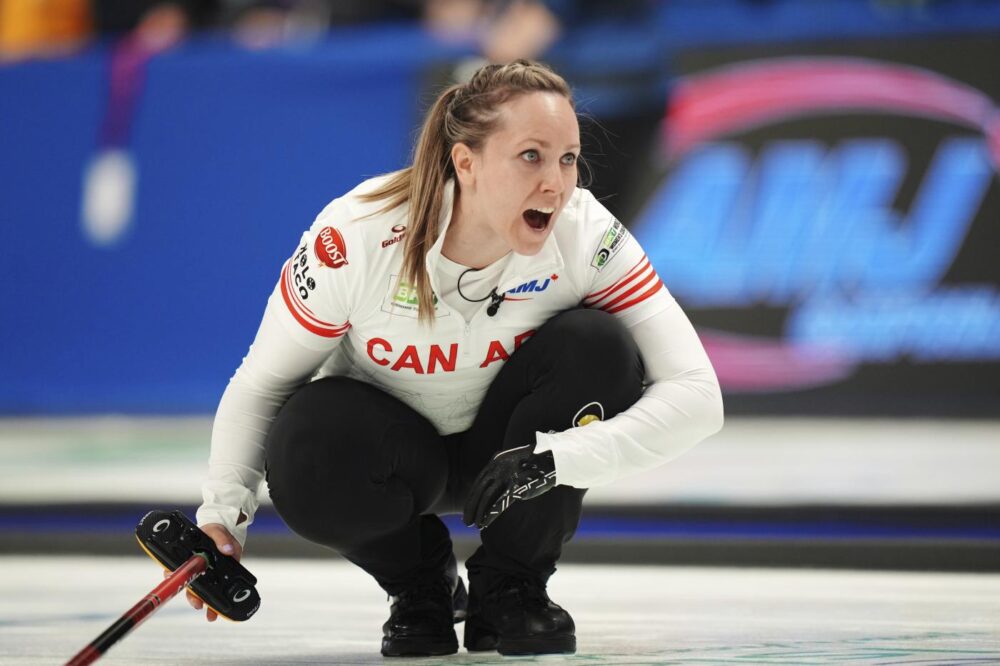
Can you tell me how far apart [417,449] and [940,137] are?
2807 millimetres

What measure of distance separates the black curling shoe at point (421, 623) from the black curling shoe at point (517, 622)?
1.9 inches

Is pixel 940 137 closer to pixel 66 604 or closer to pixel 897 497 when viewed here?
pixel 897 497

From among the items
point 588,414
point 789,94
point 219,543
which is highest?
point 789,94

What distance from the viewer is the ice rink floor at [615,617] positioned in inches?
84.2

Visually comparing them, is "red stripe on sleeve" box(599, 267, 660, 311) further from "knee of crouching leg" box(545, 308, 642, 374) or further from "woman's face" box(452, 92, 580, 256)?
"woman's face" box(452, 92, 580, 256)

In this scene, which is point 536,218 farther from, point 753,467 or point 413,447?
point 753,467

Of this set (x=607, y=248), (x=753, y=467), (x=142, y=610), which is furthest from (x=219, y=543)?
(x=753, y=467)

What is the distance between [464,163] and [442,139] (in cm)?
7

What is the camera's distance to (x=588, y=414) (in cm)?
226

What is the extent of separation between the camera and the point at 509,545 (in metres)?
2.30

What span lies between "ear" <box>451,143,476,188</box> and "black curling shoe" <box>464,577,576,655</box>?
2.21 feet

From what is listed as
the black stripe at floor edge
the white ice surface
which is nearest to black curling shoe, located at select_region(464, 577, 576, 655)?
the black stripe at floor edge

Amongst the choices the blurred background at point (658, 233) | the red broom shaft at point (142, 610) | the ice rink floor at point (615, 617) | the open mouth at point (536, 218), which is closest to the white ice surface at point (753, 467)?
the blurred background at point (658, 233)

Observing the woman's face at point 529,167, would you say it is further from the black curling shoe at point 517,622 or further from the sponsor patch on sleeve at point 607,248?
the black curling shoe at point 517,622
